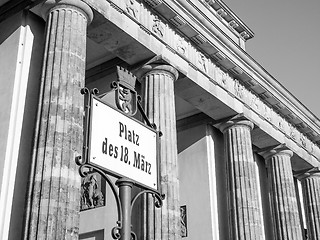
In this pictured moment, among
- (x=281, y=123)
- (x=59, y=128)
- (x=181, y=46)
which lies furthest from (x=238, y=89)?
(x=59, y=128)

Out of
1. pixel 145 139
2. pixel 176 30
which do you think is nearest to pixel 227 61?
pixel 176 30

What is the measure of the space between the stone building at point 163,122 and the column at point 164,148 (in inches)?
1.3

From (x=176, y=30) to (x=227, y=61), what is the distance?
10.1 ft

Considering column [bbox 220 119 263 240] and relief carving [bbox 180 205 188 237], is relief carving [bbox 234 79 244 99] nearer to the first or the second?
column [bbox 220 119 263 240]

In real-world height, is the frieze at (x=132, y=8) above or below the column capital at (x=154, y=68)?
above

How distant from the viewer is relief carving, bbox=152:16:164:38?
15.3 metres

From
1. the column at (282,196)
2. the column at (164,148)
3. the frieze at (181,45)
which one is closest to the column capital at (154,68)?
the column at (164,148)

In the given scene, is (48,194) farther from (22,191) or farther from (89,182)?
(89,182)

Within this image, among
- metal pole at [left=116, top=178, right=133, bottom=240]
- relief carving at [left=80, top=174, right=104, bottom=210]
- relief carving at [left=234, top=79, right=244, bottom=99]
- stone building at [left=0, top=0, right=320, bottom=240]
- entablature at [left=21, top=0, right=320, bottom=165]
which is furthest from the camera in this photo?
relief carving at [left=234, top=79, right=244, bottom=99]

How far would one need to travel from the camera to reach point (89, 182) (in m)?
16.0

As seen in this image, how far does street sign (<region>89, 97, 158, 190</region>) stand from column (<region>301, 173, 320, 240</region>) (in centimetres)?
2159

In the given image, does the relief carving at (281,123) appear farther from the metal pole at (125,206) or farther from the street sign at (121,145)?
the metal pole at (125,206)

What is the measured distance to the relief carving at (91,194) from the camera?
16016mm

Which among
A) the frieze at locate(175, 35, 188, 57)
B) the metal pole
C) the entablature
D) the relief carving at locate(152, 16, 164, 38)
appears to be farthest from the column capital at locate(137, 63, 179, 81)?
the metal pole
